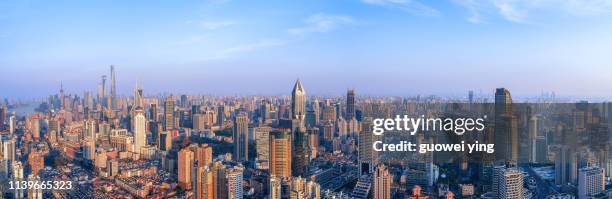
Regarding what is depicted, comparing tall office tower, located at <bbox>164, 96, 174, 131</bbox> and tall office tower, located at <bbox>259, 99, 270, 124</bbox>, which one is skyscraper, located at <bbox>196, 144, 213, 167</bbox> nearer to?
tall office tower, located at <bbox>259, 99, 270, 124</bbox>

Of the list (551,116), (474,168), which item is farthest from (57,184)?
(551,116)

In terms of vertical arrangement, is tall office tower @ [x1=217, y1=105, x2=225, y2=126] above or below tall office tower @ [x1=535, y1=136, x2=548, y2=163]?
above

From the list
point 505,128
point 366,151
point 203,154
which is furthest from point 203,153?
point 505,128

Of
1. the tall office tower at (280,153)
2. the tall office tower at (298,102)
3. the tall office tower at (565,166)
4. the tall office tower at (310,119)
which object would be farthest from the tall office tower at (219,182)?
the tall office tower at (565,166)

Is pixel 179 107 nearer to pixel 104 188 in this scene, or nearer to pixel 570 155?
pixel 104 188

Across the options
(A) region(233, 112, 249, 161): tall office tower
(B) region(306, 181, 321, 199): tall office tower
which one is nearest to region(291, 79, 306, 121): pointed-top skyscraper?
(A) region(233, 112, 249, 161): tall office tower

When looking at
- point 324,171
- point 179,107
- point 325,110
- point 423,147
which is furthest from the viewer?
point 179,107

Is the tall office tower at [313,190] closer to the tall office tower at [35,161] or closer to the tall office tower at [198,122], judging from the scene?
the tall office tower at [35,161]
